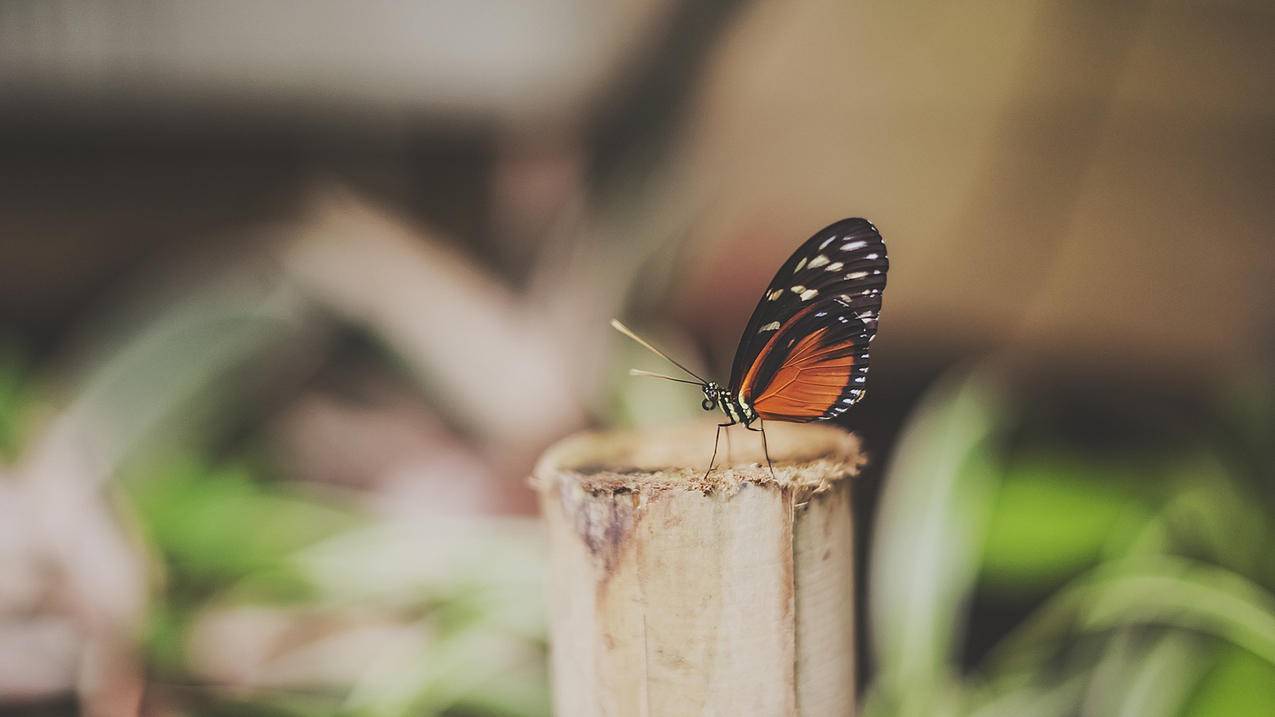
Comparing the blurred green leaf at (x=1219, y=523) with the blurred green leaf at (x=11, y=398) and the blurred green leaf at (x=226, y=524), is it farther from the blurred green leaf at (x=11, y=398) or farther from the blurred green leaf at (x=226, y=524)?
the blurred green leaf at (x=11, y=398)

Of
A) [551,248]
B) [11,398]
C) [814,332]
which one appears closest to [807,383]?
[814,332]

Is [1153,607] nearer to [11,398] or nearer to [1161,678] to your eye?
[1161,678]

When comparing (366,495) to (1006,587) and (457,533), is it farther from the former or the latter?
(1006,587)

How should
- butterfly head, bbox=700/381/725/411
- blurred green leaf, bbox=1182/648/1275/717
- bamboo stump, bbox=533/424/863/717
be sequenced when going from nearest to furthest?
bamboo stump, bbox=533/424/863/717 < butterfly head, bbox=700/381/725/411 < blurred green leaf, bbox=1182/648/1275/717

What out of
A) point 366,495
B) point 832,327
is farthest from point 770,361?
point 366,495

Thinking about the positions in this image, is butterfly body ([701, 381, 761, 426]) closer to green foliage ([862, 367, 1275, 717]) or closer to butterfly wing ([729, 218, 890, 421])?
butterfly wing ([729, 218, 890, 421])

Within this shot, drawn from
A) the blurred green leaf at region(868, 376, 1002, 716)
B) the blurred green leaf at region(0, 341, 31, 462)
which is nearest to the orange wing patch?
the blurred green leaf at region(868, 376, 1002, 716)

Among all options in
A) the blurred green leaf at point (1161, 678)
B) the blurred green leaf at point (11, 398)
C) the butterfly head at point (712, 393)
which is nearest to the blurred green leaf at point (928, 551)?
the blurred green leaf at point (1161, 678)
